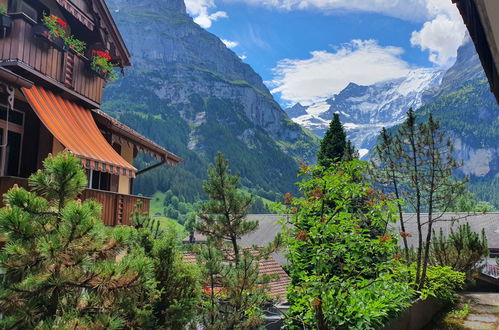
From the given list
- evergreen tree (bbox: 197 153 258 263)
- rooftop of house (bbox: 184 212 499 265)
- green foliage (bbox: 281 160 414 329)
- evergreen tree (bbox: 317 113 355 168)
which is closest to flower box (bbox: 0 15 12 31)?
evergreen tree (bbox: 197 153 258 263)

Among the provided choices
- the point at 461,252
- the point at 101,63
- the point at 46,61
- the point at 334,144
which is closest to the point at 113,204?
the point at 46,61

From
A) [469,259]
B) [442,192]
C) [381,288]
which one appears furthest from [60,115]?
[469,259]

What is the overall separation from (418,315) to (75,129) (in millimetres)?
8623

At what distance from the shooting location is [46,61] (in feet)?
34.3

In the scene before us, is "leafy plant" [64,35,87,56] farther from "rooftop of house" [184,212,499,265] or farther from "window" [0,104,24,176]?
"rooftop of house" [184,212,499,265]

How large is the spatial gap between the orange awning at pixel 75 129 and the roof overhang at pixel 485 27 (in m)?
7.38

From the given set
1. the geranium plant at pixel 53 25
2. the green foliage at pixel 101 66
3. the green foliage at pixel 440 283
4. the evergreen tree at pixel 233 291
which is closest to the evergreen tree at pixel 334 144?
the green foliage at pixel 440 283

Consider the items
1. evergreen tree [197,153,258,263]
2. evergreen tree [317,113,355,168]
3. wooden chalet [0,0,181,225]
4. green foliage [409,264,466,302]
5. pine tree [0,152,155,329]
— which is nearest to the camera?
pine tree [0,152,155,329]

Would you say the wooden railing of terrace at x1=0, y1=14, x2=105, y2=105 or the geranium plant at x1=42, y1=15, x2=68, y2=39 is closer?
the wooden railing of terrace at x1=0, y1=14, x2=105, y2=105

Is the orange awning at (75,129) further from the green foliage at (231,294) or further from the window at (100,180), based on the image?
the green foliage at (231,294)

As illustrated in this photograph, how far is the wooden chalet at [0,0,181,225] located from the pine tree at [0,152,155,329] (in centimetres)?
496

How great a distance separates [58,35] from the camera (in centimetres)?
1059

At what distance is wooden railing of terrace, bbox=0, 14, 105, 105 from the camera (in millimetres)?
9430

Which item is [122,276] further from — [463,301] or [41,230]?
[463,301]
